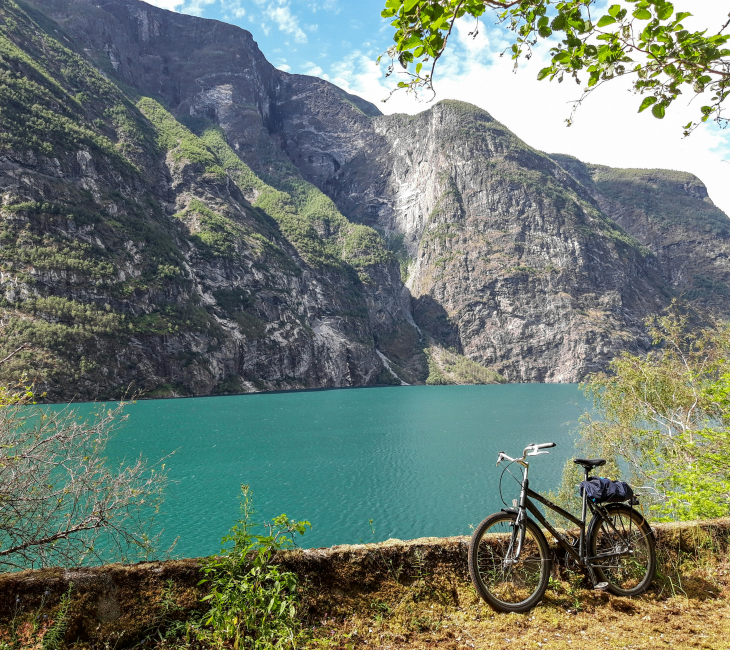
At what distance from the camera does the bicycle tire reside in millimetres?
5227

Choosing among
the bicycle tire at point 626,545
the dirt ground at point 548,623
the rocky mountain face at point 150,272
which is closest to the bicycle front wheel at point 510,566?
the dirt ground at point 548,623

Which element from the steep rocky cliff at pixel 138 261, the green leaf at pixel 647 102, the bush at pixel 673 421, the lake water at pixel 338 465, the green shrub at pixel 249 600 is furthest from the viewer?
the steep rocky cliff at pixel 138 261

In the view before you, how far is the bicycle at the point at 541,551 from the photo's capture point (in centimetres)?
475

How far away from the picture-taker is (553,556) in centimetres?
509

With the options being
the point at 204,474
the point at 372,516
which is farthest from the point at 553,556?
the point at 204,474

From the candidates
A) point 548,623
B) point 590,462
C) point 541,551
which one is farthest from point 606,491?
point 548,623

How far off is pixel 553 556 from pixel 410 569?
5.69 feet

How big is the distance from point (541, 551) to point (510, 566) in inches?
15.3

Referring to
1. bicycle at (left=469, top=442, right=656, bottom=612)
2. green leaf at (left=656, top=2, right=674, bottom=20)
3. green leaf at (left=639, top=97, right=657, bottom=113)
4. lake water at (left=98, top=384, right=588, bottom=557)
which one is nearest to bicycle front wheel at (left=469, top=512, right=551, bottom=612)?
bicycle at (left=469, top=442, right=656, bottom=612)

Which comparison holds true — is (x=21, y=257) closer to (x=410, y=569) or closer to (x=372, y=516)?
(x=372, y=516)

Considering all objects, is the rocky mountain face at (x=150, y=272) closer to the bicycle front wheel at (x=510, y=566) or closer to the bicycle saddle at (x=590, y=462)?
the bicycle front wheel at (x=510, y=566)

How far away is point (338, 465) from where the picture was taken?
132ft

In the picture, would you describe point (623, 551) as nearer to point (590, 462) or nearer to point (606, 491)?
point (606, 491)

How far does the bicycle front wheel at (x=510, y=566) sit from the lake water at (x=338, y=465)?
6.48 metres
